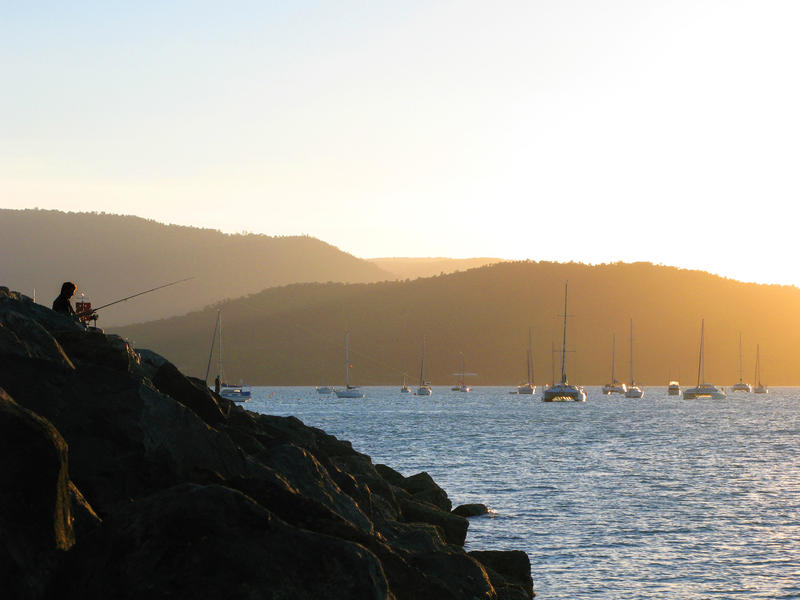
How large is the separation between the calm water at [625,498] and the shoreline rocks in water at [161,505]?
480cm

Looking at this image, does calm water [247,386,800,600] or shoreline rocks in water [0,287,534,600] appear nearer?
shoreline rocks in water [0,287,534,600]

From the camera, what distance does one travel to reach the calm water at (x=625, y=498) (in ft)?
64.3

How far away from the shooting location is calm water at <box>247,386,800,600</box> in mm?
19594

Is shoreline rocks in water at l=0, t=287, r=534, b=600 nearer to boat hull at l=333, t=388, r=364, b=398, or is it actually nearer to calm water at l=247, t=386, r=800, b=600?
calm water at l=247, t=386, r=800, b=600

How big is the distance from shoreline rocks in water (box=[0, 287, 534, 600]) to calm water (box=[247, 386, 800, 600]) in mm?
4796

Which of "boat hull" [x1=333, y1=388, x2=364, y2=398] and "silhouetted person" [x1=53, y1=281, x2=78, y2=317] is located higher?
"silhouetted person" [x1=53, y1=281, x2=78, y2=317]

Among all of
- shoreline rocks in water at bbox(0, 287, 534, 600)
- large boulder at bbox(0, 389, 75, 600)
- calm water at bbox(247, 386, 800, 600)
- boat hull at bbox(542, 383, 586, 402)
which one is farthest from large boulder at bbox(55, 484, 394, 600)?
boat hull at bbox(542, 383, 586, 402)

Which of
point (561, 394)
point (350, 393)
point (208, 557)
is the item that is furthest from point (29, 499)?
point (350, 393)

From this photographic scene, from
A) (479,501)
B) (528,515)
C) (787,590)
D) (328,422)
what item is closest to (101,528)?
(787,590)

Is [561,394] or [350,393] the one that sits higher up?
[561,394]

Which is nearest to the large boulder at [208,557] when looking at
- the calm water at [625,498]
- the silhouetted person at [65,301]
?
the silhouetted person at [65,301]

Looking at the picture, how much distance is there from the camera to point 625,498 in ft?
104

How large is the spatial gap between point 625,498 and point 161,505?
83.6ft

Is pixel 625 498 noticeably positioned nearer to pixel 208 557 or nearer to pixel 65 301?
pixel 65 301
